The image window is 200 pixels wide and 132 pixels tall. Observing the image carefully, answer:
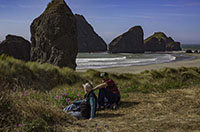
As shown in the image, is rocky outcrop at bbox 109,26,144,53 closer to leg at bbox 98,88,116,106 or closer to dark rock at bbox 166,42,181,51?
dark rock at bbox 166,42,181,51

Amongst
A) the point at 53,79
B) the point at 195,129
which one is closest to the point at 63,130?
the point at 195,129

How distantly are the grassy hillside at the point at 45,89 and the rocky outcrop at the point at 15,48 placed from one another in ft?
58.5

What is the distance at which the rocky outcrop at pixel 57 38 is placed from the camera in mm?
21844

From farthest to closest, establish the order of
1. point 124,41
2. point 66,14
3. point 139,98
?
1. point 124,41
2. point 66,14
3. point 139,98

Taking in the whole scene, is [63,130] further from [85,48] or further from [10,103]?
[85,48]

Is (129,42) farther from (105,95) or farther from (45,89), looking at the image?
(105,95)

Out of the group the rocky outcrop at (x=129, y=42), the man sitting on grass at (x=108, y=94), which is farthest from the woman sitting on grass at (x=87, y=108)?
the rocky outcrop at (x=129, y=42)

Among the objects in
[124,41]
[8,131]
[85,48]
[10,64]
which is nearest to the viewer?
[8,131]

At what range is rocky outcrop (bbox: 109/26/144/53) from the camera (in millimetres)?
126312

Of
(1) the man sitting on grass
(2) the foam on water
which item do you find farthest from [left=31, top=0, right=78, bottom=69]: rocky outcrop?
(1) the man sitting on grass

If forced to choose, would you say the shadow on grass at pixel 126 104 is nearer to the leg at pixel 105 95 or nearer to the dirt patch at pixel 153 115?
the dirt patch at pixel 153 115

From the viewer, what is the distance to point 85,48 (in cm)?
16112

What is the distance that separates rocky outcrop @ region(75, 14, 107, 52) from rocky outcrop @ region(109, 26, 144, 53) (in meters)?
32.3

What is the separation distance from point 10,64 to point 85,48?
151 metres
